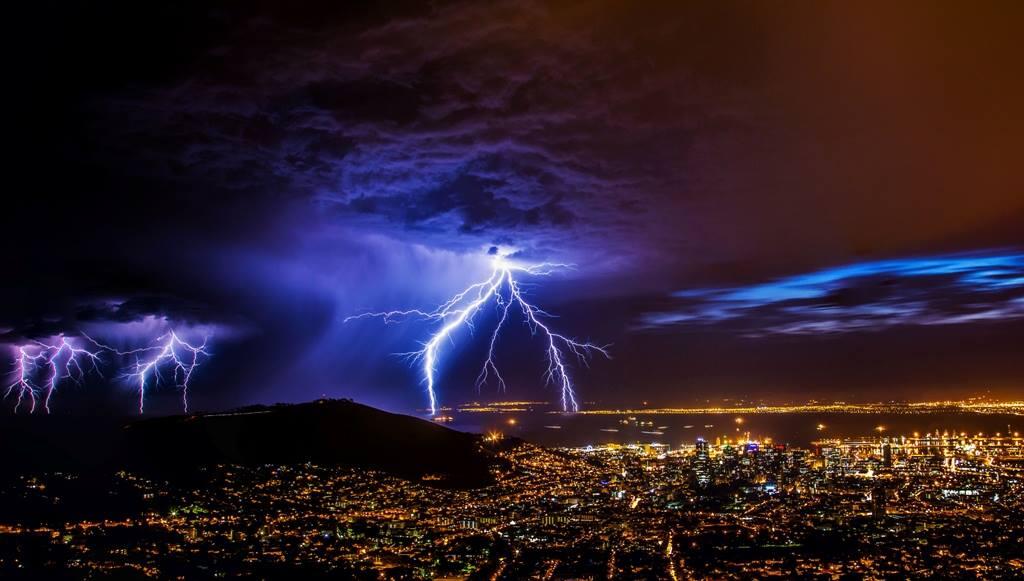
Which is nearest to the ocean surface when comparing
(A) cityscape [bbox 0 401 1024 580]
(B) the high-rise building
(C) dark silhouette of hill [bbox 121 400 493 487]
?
(B) the high-rise building

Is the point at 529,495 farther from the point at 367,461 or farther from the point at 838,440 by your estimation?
the point at 838,440

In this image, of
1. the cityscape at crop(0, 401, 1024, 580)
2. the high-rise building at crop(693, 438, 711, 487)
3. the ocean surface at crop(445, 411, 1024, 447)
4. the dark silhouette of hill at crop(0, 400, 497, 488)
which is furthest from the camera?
the ocean surface at crop(445, 411, 1024, 447)

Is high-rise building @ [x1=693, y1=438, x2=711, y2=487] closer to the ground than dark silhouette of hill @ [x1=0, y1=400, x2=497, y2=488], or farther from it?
closer to the ground

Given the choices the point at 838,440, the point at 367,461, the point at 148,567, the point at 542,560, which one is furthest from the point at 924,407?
the point at 148,567

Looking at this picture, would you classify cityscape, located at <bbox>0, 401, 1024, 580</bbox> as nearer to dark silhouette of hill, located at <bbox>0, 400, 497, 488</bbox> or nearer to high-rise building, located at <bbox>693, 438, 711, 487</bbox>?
high-rise building, located at <bbox>693, 438, 711, 487</bbox>

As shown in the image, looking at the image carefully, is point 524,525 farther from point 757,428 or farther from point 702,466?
point 757,428

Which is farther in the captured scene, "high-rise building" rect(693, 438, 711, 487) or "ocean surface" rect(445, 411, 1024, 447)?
"ocean surface" rect(445, 411, 1024, 447)

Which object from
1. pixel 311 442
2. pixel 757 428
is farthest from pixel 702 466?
pixel 757 428
